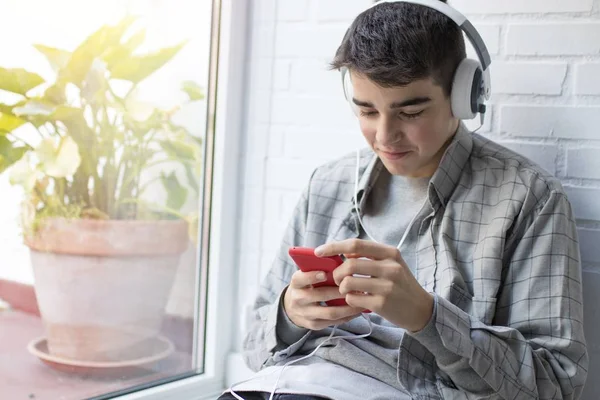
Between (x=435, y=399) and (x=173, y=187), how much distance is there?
92 centimetres

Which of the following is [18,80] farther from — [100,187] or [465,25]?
[465,25]

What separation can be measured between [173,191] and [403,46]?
2.75ft

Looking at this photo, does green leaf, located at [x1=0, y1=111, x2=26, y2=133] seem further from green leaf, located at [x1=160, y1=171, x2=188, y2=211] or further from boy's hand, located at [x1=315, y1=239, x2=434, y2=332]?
boy's hand, located at [x1=315, y1=239, x2=434, y2=332]

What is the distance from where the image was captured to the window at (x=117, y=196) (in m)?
1.65


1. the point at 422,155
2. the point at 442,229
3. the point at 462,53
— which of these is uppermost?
the point at 462,53

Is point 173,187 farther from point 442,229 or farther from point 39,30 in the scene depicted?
point 442,229

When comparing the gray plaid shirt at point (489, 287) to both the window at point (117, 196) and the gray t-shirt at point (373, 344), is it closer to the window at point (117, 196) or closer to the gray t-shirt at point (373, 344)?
the gray t-shirt at point (373, 344)

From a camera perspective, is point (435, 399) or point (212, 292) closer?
point (435, 399)

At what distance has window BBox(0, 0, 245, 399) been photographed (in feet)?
5.42

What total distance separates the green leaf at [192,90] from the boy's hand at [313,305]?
793 mm

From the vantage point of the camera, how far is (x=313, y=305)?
1.34 metres

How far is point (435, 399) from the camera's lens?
1.36 metres

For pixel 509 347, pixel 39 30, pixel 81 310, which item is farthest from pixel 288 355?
pixel 39 30

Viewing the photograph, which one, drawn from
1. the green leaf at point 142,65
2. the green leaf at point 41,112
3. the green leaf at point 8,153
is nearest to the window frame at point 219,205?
the green leaf at point 142,65
